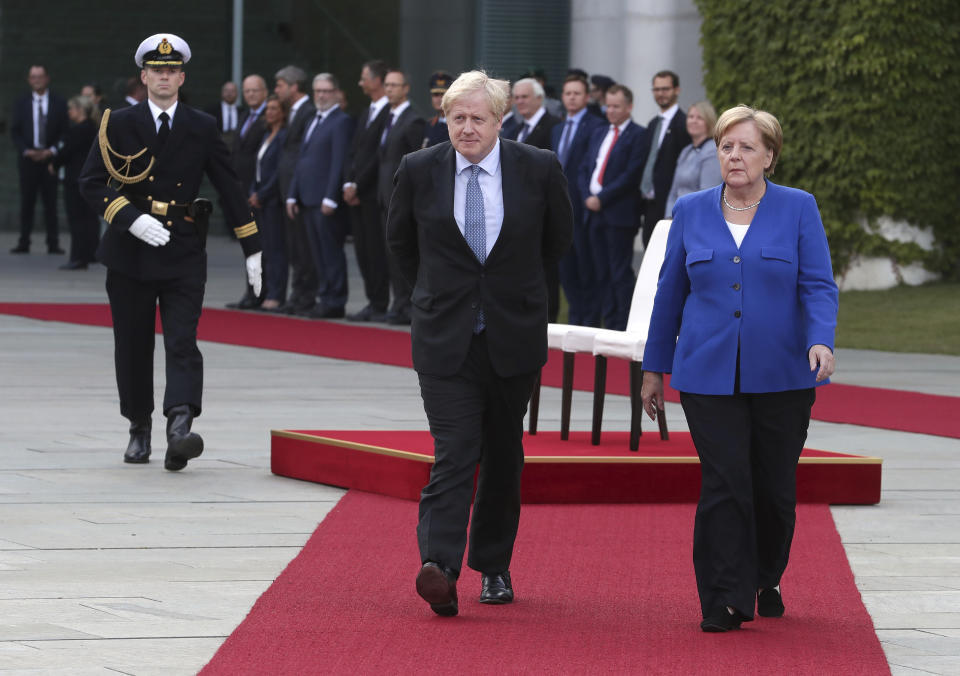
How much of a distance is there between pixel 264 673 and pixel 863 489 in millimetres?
3309

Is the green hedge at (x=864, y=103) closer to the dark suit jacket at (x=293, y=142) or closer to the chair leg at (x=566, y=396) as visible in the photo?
the dark suit jacket at (x=293, y=142)

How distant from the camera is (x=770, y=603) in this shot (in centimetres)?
504

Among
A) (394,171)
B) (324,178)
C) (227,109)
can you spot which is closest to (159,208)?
(394,171)

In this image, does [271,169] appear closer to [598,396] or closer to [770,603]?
[598,396]

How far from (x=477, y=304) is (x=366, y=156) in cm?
886

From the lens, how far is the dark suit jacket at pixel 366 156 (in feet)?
45.1

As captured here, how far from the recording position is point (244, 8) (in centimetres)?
2720

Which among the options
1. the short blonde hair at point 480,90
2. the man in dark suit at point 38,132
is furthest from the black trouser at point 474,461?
the man in dark suit at point 38,132

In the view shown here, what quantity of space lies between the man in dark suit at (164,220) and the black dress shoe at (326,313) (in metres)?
7.26

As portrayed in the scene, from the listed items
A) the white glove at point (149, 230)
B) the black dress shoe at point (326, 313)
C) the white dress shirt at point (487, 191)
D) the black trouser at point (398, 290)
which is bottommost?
the black dress shoe at point (326, 313)

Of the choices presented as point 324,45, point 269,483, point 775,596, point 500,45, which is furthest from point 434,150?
point 324,45

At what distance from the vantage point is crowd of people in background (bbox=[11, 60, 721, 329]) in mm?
12594

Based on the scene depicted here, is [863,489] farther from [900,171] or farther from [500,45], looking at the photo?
[500,45]

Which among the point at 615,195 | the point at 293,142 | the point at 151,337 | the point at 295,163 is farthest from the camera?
the point at 293,142
